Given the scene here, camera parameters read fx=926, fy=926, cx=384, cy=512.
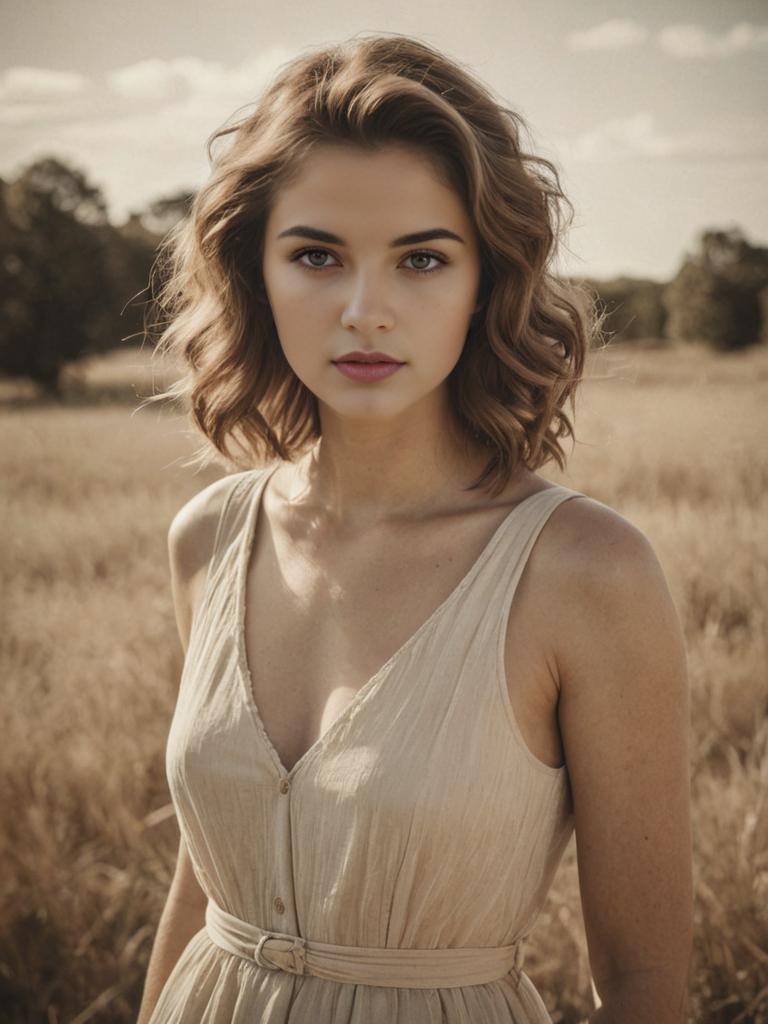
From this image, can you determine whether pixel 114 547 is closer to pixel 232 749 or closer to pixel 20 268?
pixel 232 749

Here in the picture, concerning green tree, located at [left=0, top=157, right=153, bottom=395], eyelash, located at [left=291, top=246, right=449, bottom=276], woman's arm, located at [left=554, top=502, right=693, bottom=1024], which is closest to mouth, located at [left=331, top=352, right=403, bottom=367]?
eyelash, located at [left=291, top=246, right=449, bottom=276]

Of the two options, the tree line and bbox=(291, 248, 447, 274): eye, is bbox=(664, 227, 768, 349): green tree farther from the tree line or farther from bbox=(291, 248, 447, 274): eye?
bbox=(291, 248, 447, 274): eye

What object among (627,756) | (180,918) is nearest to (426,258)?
(627,756)

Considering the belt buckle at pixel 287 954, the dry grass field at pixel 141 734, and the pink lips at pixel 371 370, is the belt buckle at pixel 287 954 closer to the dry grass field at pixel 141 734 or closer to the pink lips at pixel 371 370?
the pink lips at pixel 371 370

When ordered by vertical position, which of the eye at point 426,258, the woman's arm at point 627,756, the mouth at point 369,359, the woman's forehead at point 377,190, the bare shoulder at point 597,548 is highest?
the woman's forehead at point 377,190

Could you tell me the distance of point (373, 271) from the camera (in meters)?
1.51

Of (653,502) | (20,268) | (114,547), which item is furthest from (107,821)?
(20,268)

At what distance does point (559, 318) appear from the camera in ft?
5.99

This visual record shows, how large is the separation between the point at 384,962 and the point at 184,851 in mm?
600

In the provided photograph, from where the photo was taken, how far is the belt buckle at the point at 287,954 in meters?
1.48

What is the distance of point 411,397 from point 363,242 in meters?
0.26

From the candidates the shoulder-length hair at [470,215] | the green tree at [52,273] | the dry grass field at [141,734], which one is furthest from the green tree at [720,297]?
the shoulder-length hair at [470,215]

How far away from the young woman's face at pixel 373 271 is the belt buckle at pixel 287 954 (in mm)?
859

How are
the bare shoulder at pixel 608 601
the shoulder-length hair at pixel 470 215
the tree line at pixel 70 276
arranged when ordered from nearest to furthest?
1. the bare shoulder at pixel 608 601
2. the shoulder-length hair at pixel 470 215
3. the tree line at pixel 70 276
